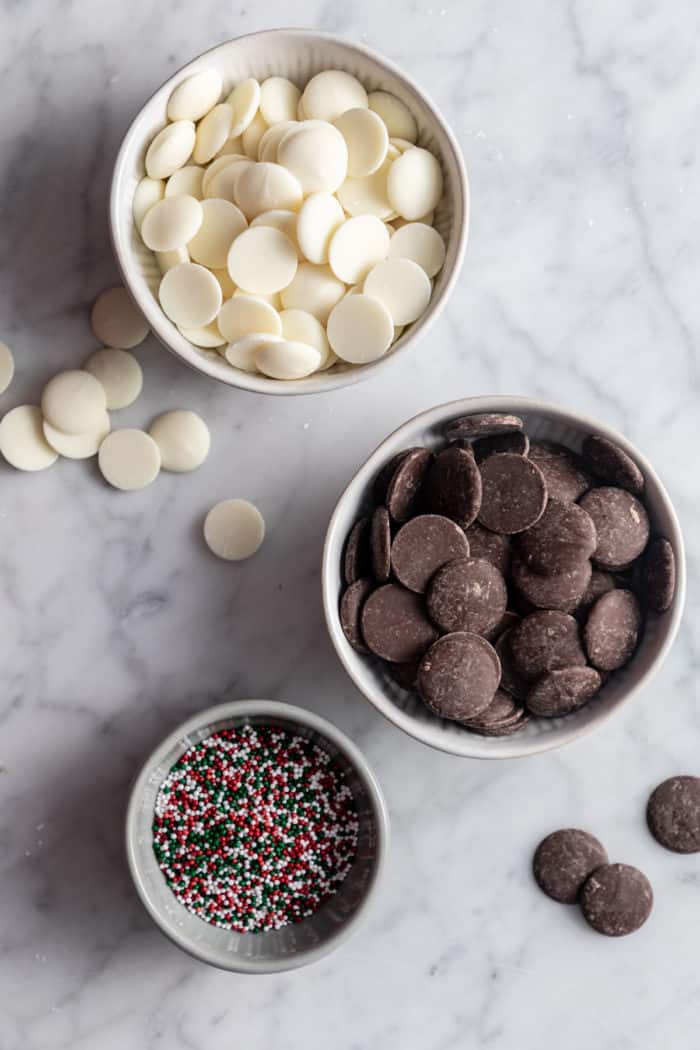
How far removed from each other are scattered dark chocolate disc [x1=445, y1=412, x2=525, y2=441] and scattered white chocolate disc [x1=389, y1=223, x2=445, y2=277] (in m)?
0.16

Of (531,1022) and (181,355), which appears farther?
(531,1022)

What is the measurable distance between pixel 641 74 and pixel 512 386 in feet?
1.27

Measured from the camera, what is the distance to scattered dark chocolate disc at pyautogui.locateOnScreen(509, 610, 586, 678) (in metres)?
1.11

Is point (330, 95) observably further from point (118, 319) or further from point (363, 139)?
point (118, 319)

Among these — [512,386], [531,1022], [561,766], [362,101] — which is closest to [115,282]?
[362,101]

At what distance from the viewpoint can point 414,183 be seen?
3.70 ft

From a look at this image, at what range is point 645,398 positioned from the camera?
51.0 inches

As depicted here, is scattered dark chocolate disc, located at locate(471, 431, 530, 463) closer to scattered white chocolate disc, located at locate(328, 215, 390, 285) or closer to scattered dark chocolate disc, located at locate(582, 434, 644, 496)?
scattered dark chocolate disc, located at locate(582, 434, 644, 496)

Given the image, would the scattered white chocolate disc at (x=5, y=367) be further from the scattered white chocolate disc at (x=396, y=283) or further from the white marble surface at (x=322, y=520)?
the scattered white chocolate disc at (x=396, y=283)

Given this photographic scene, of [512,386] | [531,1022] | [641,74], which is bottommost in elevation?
[531,1022]

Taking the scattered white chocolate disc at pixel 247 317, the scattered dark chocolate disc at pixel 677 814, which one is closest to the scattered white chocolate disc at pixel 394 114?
the scattered white chocolate disc at pixel 247 317

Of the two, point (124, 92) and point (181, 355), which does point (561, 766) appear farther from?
point (124, 92)

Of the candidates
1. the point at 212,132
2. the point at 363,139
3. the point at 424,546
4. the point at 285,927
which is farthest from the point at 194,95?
the point at 285,927

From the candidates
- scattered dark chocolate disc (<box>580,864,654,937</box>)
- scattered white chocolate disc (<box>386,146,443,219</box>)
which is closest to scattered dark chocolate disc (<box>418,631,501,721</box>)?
scattered dark chocolate disc (<box>580,864,654,937</box>)
